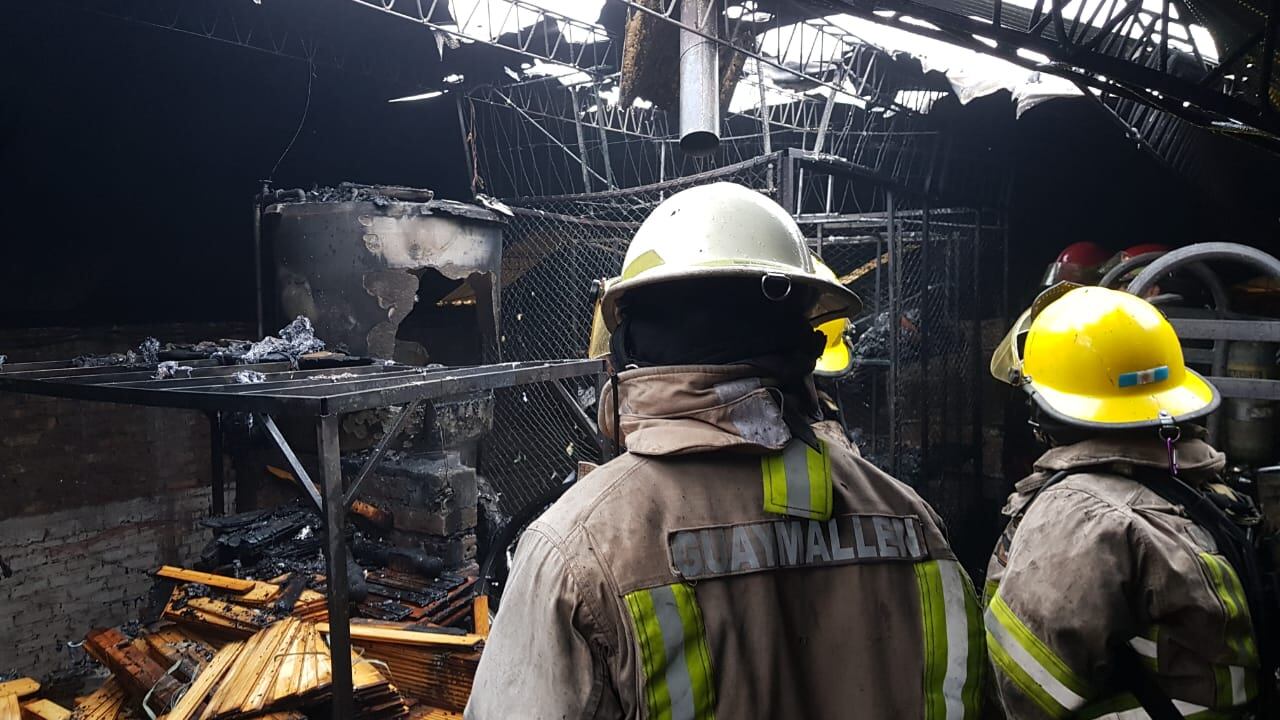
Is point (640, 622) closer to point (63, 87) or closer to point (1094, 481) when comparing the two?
point (1094, 481)

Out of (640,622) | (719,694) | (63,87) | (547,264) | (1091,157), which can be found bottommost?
(719,694)

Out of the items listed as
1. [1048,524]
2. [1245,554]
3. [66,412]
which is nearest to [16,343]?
[66,412]

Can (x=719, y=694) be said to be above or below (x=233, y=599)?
above

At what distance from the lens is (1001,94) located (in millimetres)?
6770

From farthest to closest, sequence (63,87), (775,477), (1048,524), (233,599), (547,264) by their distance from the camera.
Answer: (547,264)
(63,87)
(233,599)
(1048,524)
(775,477)

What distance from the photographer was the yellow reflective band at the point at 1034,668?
1725 mm

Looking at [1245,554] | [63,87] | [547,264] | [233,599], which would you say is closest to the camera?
[1245,554]

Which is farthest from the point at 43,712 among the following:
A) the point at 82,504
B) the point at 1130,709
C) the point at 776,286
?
the point at 1130,709

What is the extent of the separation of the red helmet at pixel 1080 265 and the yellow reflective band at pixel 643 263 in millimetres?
A: 5347

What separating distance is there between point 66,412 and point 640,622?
7834mm

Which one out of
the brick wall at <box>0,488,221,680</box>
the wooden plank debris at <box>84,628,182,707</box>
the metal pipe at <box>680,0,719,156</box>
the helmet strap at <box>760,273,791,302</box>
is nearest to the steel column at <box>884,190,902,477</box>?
the metal pipe at <box>680,0,719,156</box>

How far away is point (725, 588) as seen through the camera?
110 cm

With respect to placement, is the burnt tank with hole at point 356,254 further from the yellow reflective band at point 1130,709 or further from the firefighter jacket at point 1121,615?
the yellow reflective band at point 1130,709

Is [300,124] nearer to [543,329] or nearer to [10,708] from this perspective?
[543,329]
